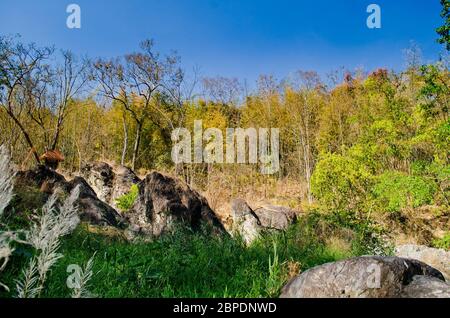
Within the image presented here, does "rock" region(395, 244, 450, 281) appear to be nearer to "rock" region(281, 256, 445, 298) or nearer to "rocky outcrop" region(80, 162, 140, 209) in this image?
"rock" region(281, 256, 445, 298)

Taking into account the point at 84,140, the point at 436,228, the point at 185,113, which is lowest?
the point at 436,228

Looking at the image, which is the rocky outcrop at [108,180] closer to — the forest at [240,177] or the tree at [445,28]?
the forest at [240,177]

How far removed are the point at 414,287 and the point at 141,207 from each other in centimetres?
848

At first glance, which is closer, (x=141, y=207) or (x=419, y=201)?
(x=419, y=201)

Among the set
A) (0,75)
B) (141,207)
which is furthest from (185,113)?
(141,207)

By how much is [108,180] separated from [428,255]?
13170mm

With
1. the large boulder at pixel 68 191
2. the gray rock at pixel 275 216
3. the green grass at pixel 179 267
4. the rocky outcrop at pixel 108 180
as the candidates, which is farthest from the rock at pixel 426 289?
the rocky outcrop at pixel 108 180

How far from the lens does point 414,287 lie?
3295mm

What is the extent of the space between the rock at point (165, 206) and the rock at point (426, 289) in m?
7.05

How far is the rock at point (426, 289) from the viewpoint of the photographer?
313 centimetres

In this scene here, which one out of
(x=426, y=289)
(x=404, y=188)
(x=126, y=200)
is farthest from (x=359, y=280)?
(x=126, y=200)
